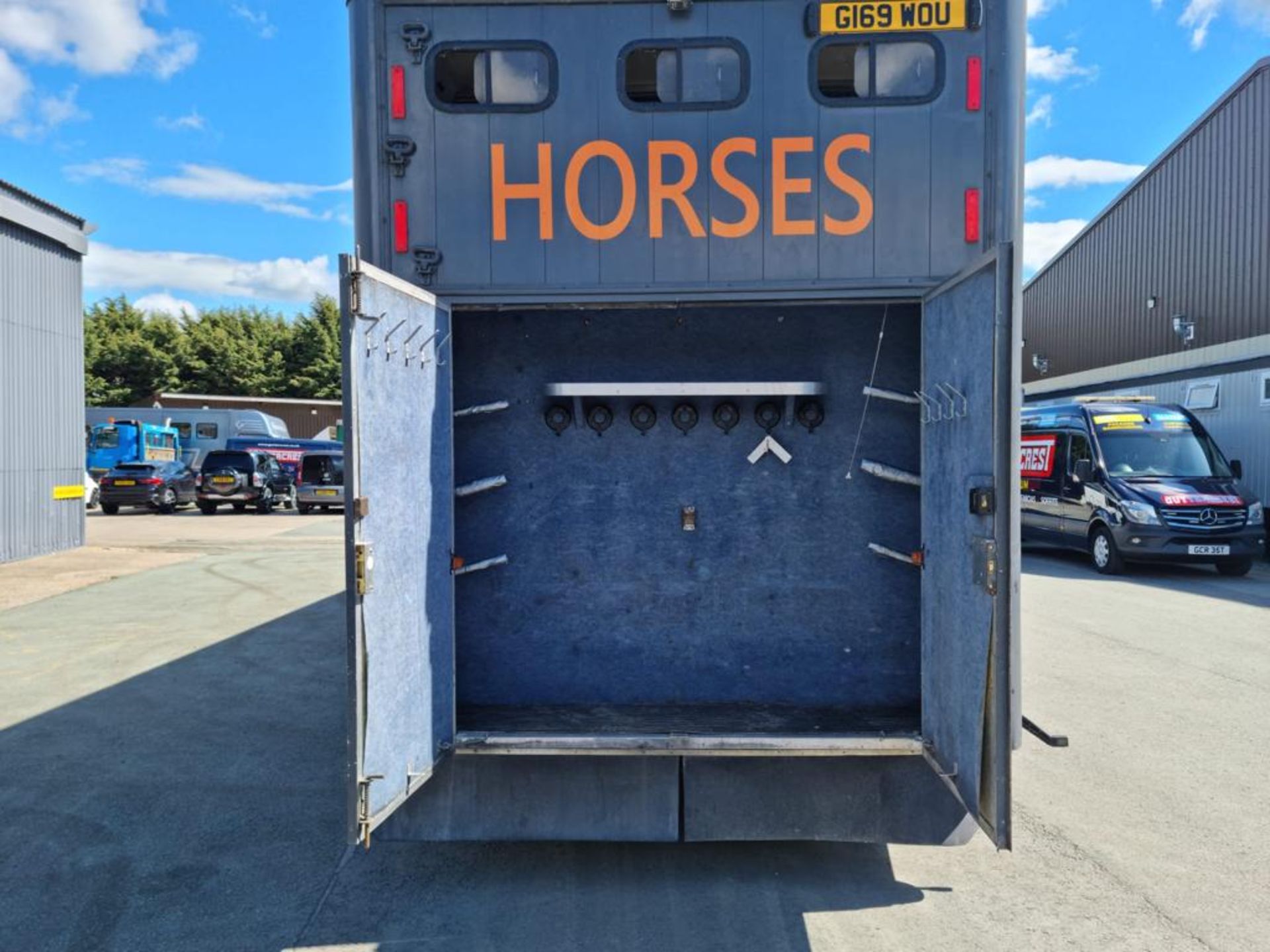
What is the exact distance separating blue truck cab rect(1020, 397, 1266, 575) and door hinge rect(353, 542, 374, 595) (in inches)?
464

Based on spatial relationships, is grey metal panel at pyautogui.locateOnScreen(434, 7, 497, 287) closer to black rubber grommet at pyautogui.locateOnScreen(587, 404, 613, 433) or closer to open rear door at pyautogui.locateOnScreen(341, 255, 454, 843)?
open rear door at pyautogui.locateOnScreen(341, 255, 454, 843)

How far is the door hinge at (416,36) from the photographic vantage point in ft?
11.4

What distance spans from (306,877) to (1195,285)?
2192 cm

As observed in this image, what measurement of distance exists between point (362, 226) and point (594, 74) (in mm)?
1159

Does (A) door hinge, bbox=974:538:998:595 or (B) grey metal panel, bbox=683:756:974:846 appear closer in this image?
(A) door hinge, bbox=974:538:998:595

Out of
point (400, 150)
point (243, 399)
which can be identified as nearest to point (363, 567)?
point (400, 150)

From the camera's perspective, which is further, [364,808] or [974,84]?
[974,84]

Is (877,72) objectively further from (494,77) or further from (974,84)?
(494,77)

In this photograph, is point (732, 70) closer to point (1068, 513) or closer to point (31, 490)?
point (1068, 513)

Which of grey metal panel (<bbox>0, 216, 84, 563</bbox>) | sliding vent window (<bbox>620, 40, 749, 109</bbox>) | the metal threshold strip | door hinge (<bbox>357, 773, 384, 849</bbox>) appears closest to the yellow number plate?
sliding vent window (<bbox>620, 40, 749, 109</bbox>)

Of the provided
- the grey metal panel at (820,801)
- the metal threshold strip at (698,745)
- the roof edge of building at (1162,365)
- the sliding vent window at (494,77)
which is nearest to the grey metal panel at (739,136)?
the sliding vent window at (494,77)

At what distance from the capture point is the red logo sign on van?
1361 cm

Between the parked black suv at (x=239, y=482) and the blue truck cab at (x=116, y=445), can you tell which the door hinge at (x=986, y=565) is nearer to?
the parked black suv at (x=239, y=482)

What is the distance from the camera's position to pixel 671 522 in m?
4.12
